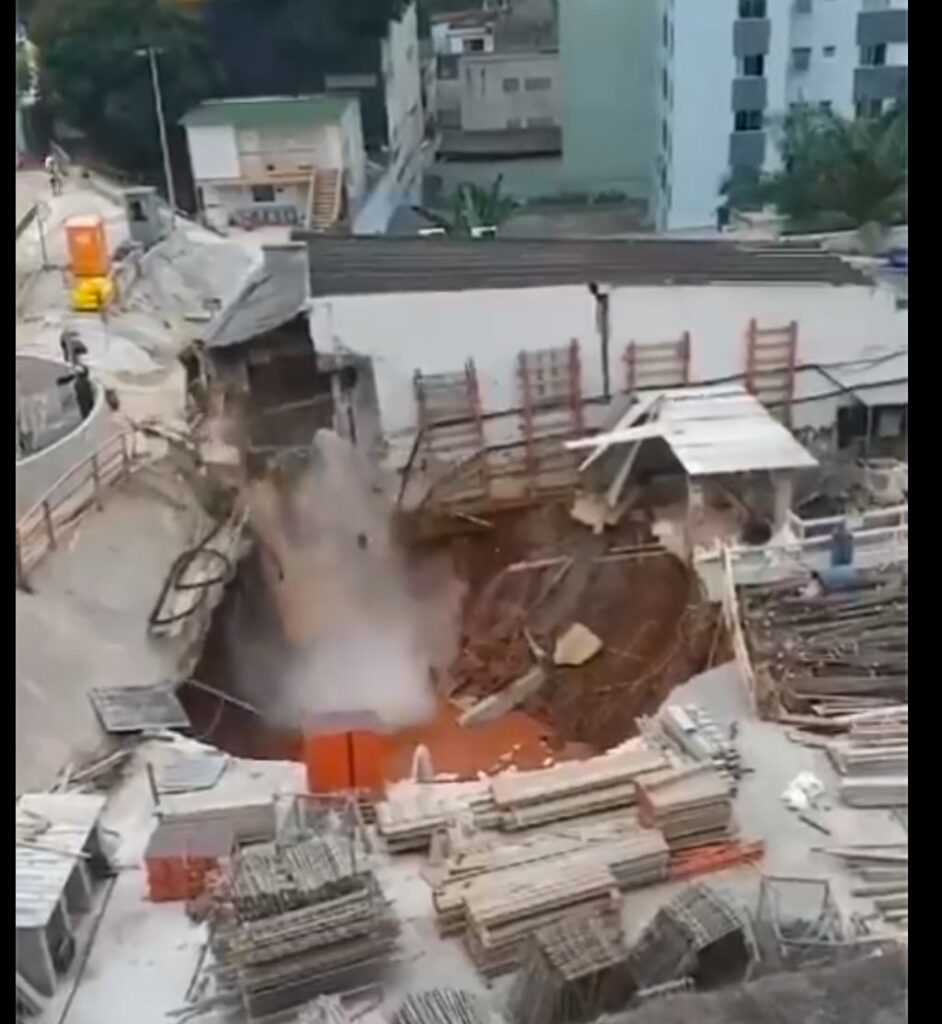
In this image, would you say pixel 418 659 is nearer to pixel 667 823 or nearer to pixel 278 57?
pixel 667 823

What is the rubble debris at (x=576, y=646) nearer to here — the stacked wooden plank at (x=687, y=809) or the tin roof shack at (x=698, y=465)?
the tin roof shack at (x=698, y=465)

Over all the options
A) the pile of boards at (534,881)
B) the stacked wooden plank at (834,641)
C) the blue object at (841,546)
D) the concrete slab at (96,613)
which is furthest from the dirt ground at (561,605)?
the pile of boards at (534,881)

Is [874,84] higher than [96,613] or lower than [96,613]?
higher

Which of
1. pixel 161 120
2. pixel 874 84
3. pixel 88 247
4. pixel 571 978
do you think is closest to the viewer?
pixel 571 978

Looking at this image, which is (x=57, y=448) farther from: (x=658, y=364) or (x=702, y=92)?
(x=702, y=92)

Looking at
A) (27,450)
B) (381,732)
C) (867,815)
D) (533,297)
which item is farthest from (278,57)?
(867,815)

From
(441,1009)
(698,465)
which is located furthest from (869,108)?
(441,1009)
